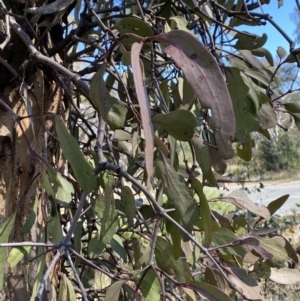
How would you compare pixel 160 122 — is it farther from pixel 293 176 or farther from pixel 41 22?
pixel 293 176

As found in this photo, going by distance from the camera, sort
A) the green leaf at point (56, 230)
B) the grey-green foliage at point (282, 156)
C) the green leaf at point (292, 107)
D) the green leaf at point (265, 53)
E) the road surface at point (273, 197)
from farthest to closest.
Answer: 1. the grey-green foliage at point (282, 156)
2. the road surface at point (273, 197)
3. the green leaf at point (265, 53)
4. the green leaf at point (292, 107)
5. the green leaf at point (56, 230)

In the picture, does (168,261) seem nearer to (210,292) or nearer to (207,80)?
(210,292)

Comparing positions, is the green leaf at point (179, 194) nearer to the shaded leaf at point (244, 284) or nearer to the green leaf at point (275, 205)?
the shaded leaf at point (244, 284)

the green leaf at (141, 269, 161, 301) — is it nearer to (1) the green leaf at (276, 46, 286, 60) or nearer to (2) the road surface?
(1) the green leaf at (276, 46, 286, 60)

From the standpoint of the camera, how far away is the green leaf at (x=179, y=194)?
0.57 m

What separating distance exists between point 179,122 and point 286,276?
62 centimetres

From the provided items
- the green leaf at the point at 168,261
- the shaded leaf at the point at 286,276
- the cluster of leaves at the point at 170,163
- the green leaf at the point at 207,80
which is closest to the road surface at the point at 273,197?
the shaded leaf at the point at 286,276

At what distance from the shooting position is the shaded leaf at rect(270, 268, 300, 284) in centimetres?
98

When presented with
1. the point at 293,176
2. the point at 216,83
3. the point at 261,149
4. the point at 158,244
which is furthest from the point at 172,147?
the point at 293,176

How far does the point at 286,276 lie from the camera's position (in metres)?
0.99

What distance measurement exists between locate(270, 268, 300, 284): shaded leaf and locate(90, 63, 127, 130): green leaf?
0.65 m

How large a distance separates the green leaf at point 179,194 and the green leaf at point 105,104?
0.36 ft

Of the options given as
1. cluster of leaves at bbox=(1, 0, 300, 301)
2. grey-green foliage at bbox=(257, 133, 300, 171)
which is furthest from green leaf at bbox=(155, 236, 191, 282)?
grey-green foliage at bbox=(257, 133, 300, 171)

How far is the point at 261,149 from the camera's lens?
13734 mm
